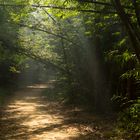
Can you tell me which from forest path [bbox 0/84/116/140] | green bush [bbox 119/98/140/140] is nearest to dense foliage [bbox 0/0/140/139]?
forest path [bbox 0/84/116/140]

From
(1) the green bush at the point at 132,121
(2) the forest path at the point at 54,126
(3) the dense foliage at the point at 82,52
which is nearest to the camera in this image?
(1) the green bush at the point at 132,121

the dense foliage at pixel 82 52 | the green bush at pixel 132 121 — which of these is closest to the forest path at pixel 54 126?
the green bush at pixel 132 121

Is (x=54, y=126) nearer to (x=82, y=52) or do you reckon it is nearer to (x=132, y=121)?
(x=132, y=121)

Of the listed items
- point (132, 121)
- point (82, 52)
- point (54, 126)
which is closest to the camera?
point (132, 121)

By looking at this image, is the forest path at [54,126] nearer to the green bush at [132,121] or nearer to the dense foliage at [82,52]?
the green bush at [132,121]

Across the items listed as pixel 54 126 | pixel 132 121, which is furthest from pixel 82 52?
pixel 132 121

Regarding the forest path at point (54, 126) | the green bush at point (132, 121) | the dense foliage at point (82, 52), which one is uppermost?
the dense foliage at point (82, 52)

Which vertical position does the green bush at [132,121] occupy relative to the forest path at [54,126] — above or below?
above

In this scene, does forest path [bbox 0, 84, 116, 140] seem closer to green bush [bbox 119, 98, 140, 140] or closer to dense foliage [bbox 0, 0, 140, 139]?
green bush [bbox 119, 98, 140, 140]

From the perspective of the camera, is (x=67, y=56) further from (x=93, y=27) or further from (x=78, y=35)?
(x=93, y=27)

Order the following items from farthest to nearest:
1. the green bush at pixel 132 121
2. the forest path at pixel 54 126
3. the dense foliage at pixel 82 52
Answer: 1. the dense foliage at pixel 82 52
2. the forest path at pixel 54 126
3. the green bush at pixel 132 121

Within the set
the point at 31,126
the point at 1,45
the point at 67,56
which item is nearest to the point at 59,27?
the point at 67,56

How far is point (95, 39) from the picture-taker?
16875 millimetres

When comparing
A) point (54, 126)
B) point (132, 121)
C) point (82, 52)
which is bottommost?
point (54, 126)
